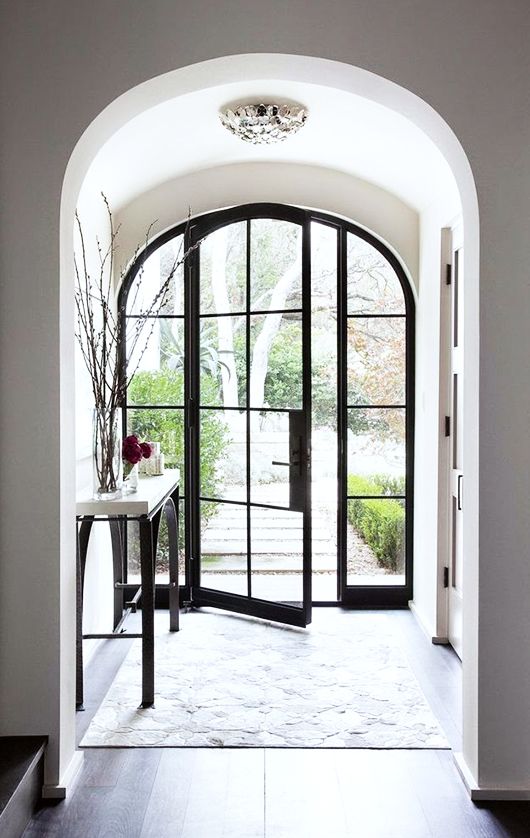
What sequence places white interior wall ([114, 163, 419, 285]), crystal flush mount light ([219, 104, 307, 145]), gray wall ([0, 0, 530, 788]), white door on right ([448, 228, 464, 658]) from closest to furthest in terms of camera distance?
gray wall ([0, 0, 530, 788])
crystal flush mount light ([219, 104, 307, 145])
white door on right ([448, 228, 464, 658])
white interior wall ([114, 163, 419, 285])

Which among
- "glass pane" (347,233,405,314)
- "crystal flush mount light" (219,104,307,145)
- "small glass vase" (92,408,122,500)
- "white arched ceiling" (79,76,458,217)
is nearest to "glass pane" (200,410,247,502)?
"glass pane" (347,233,405,314)

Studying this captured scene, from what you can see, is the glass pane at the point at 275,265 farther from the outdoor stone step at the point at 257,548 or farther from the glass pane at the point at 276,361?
the outdoor stone step at the point at 257,548

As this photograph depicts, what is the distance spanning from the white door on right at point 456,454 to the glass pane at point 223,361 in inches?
47.6

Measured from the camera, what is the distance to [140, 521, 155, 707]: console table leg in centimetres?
324

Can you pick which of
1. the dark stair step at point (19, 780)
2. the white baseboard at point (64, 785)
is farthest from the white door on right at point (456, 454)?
the dark stair step at point (19, 780)

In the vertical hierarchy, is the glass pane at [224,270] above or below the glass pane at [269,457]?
above

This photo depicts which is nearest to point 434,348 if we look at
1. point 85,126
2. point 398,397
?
point 398,397

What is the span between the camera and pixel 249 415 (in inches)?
180

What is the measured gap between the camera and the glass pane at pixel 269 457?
14.6ft

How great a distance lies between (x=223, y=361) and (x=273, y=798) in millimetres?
2651

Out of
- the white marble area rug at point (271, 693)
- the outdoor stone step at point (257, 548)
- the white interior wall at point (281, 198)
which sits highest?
the white interior wall at point (281, 198)

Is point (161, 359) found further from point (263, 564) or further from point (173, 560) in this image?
point (263, 564)

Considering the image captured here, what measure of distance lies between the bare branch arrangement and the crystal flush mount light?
68 centimetres

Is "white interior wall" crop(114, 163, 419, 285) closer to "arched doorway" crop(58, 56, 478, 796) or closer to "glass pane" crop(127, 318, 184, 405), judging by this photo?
"glass pane" crop(127, 318, 184, 405)
